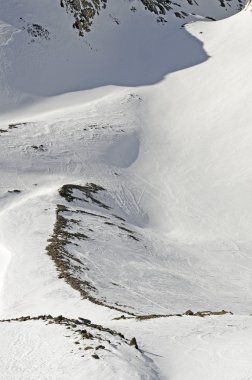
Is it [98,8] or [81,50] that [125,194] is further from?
[98,8]

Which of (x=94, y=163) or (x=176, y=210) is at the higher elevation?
(x=94, y=163)

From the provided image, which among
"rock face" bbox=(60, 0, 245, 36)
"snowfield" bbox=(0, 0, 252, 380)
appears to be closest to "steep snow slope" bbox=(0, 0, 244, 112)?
"snowfield" bbox=(0, 0, 252, 380)

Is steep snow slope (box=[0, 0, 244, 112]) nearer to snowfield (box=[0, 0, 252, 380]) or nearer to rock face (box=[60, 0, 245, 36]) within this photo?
snowfield (box=[0, 0, 252, 380])

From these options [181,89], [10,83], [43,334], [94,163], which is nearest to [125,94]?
[181,89]

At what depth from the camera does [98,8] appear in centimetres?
7156

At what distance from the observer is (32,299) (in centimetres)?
1661

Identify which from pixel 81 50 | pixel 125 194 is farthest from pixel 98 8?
pixel 125 194

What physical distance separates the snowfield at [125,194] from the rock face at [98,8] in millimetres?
849

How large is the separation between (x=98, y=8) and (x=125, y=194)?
4052cm

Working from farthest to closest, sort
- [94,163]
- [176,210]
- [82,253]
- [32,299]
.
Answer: [94,163] < [176,210] < [82,253] < [32,299]

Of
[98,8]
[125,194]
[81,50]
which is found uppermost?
[98,8]

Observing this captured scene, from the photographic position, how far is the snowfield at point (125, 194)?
36.5 feet

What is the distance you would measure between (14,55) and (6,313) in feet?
163

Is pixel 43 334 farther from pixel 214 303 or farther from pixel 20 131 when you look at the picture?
pixel 20 131
